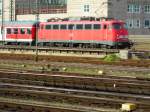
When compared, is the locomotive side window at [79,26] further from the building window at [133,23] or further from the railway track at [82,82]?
the building window at [133,23]

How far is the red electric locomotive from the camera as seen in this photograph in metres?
43.8

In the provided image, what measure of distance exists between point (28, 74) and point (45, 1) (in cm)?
6935

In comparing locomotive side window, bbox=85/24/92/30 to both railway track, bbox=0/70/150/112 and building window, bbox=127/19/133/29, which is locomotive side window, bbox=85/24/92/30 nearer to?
railway track, bbox=0/70/150/112

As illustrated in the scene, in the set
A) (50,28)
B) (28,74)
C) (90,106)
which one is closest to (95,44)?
(50,28)

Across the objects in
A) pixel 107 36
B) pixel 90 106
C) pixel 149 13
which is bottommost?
pixel 90 106

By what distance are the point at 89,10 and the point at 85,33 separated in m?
39.7

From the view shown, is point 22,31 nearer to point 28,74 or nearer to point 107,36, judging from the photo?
point 107,36

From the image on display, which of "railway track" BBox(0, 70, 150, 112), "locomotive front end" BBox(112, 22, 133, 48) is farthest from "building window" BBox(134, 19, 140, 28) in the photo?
"railway track" BBox(0, 70, 150, 112)

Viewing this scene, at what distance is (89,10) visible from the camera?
8500 cm

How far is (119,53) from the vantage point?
3638 centimetres

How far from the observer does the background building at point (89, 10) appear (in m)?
84.4

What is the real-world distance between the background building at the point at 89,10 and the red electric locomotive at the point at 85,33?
31.0 metres

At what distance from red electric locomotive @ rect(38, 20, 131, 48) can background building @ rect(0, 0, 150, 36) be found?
102 ft

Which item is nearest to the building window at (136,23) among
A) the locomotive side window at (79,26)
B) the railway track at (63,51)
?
the locomotive side window at (79,26)
